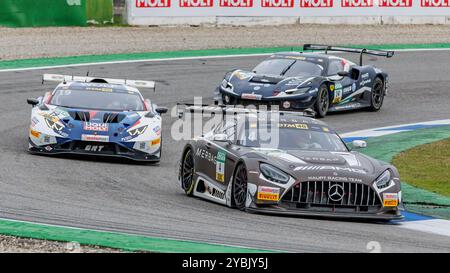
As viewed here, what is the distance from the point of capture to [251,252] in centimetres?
1005

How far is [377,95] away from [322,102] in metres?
2.39

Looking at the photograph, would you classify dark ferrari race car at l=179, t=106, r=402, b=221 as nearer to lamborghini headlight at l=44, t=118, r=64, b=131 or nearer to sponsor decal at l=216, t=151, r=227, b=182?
sponsor decal at l=216, t=151, r=227, b=182

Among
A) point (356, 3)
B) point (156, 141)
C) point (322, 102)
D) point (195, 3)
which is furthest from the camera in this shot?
point (356, 3)

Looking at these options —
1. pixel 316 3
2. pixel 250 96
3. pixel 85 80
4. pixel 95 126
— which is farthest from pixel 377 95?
pixel 316 3

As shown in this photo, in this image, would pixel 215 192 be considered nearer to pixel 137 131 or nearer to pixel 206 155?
pixel 206 155

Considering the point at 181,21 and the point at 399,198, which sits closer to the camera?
the point at 399,198

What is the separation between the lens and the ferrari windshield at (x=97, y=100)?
18.0 m

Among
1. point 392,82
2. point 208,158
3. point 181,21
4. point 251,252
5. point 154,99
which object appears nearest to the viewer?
point 251,252

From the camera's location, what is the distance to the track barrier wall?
30.7m

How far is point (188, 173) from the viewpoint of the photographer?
15.3 meters
